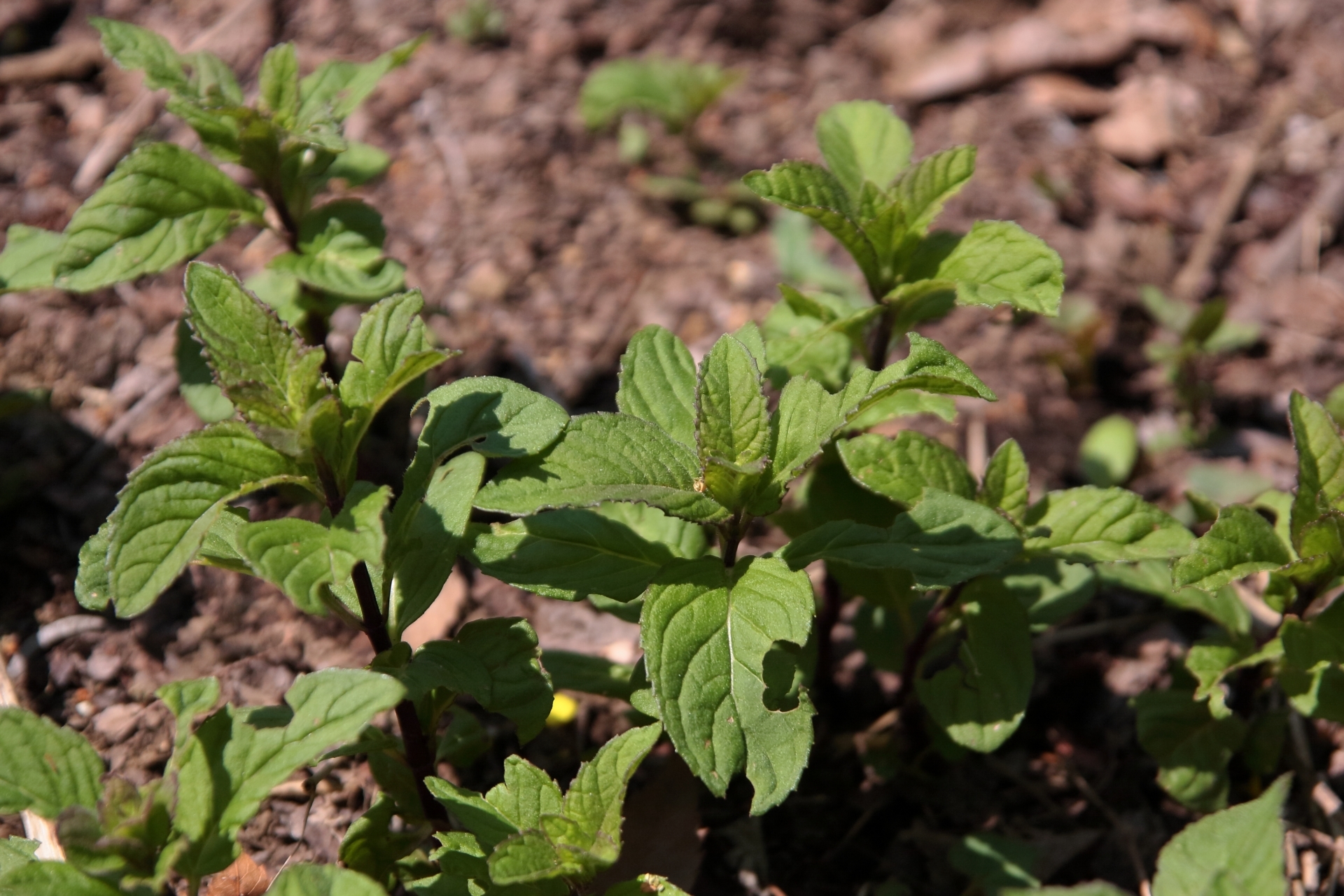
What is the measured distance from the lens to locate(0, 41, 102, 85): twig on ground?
169 inches

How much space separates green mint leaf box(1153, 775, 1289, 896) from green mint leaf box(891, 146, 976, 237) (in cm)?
143

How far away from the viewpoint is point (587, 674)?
8.50ft

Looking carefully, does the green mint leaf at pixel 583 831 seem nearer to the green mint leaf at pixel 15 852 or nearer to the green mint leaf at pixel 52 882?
the green mint leaf at pixel 52 882

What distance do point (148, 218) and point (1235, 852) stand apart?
2785 mm

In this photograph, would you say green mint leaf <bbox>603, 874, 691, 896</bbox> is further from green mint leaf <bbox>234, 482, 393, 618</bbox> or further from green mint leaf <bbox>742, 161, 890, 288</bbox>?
green mint leaf <bbox>742, 161, 890, 288</bbox>

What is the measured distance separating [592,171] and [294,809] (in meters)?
2.92

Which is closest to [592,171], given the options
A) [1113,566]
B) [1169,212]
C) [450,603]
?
[450,603]

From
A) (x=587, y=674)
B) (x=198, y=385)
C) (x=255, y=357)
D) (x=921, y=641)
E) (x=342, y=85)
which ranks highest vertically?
(x=342, y=85)

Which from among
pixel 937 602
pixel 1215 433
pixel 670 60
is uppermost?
pixel 670 60

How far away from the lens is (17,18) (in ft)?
14.6

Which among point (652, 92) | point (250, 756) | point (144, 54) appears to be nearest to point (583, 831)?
point (250, 756)

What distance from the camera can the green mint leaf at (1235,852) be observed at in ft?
6.10

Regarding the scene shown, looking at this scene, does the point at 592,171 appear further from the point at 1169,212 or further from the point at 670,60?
the point at 1169,212

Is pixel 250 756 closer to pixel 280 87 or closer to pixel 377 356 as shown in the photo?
pixel 377 356
